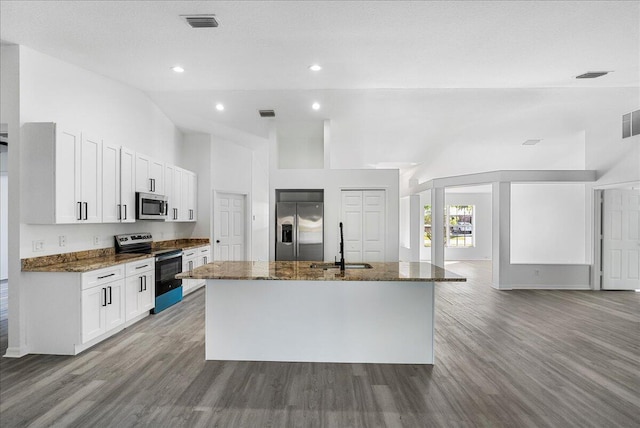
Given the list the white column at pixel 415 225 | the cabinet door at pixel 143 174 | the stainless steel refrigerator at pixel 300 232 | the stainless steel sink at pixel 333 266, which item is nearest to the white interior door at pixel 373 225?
the stainless steel refrigerator at pixel 300 232

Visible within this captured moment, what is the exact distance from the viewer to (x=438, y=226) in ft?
26.2

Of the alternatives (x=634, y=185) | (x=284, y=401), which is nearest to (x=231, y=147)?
(x=284, y=401)

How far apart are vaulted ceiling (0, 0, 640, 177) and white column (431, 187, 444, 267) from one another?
1956mm

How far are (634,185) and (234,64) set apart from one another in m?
6.96

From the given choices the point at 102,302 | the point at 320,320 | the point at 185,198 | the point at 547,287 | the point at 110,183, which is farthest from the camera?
the point at 547,287

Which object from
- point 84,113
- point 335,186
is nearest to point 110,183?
point 84,113

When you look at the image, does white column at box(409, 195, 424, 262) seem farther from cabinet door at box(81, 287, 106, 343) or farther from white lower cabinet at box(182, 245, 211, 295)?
cabinet door at box(81, 287, 106, 343)

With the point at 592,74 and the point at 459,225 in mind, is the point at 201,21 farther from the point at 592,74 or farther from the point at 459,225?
the point at 459,225

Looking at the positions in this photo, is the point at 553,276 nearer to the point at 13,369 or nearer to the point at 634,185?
the point at 634,185

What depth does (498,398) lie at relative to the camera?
8.68ft

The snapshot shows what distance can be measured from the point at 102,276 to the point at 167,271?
1433 mm

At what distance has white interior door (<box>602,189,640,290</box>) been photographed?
657 cm

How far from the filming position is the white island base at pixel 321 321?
326 cm

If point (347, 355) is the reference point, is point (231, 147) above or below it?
above
